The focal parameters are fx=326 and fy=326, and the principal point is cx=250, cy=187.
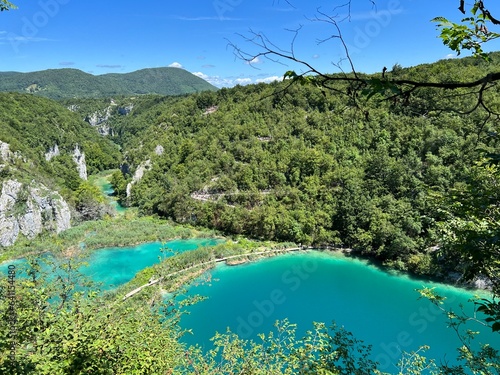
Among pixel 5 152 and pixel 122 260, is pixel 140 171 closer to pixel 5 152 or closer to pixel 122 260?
pixel 5 152

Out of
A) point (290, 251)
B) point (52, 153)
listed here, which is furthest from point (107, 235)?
point (52, 153)

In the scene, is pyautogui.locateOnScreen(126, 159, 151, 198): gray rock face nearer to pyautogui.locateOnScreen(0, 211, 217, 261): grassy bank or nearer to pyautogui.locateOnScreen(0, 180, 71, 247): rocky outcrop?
pyautogui.locateOnScreen(0, 211, 217, 261): grassy bank

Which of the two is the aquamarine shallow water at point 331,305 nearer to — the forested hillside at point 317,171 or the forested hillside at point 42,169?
the forested hillside at point 317,171

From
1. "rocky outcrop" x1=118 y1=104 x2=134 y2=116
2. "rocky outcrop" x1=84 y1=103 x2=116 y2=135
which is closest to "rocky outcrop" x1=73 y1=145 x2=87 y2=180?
"rocky outcrop" x1=84 y1=103 x2=116 y2=135

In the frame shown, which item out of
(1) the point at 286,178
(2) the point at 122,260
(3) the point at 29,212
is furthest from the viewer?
(1) the point at 286,178

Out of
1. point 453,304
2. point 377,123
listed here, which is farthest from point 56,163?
point 453,304

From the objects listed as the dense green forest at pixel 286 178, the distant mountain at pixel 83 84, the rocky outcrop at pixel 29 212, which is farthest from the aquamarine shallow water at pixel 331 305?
the distant mountain at pixel 83 84
